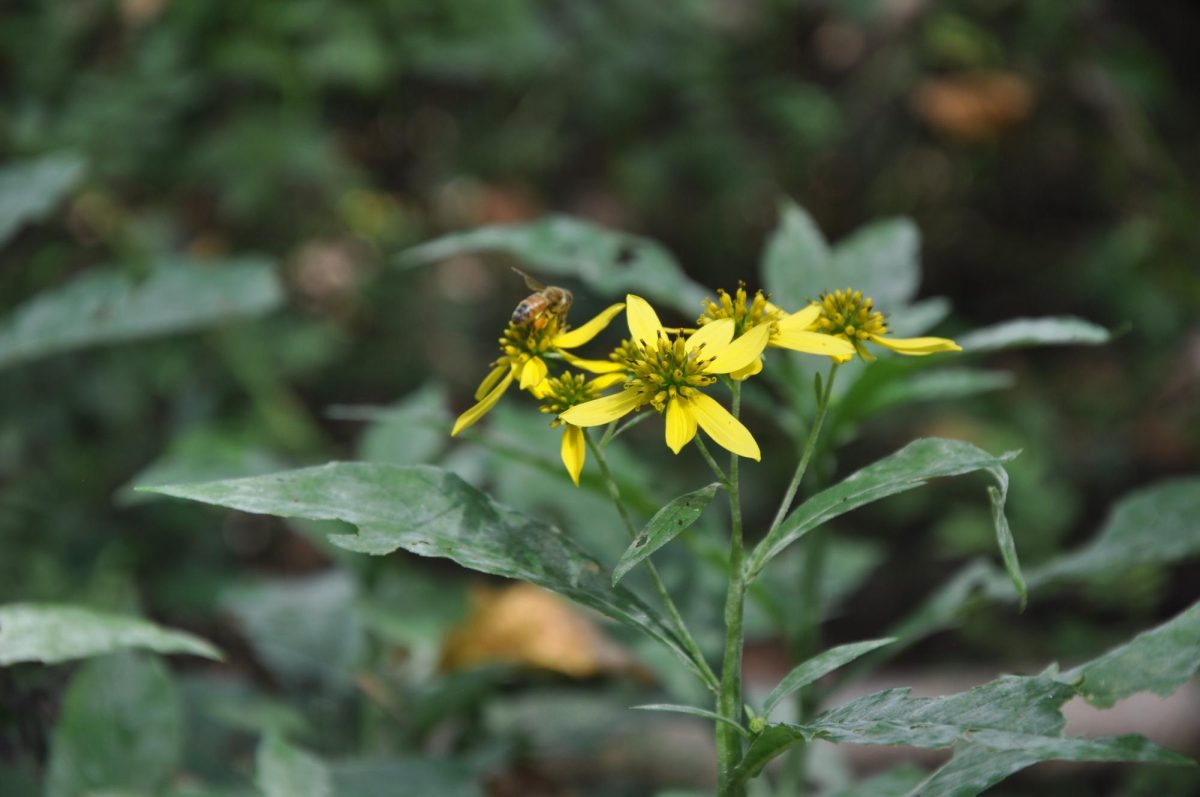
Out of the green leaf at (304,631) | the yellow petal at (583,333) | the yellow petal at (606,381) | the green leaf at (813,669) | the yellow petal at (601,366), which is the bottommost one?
the green leaf at (304,631)

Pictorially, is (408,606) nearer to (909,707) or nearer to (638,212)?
(909,707)

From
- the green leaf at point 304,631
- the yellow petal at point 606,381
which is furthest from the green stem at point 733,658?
the green leaf at point 304,631

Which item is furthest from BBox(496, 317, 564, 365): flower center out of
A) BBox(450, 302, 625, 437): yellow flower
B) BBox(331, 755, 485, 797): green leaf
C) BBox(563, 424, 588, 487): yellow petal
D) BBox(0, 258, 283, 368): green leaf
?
BBox(0, 258, 283, 368): green leaf

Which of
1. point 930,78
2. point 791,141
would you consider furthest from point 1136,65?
point 791,141

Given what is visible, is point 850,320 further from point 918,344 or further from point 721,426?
point 721,426

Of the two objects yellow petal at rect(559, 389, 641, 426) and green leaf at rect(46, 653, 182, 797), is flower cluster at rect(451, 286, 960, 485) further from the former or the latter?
green leaf at rect(46, 653, 182, 797)

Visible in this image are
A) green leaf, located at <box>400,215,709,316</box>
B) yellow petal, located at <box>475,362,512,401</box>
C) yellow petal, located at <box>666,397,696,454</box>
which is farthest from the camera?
green leaf, located at <box>400,215,709,316</box>

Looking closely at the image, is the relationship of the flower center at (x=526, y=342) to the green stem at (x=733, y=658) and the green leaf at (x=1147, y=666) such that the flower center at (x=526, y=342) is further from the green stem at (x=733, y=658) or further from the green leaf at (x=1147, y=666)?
the green leaf at (x=1147, y=666)
